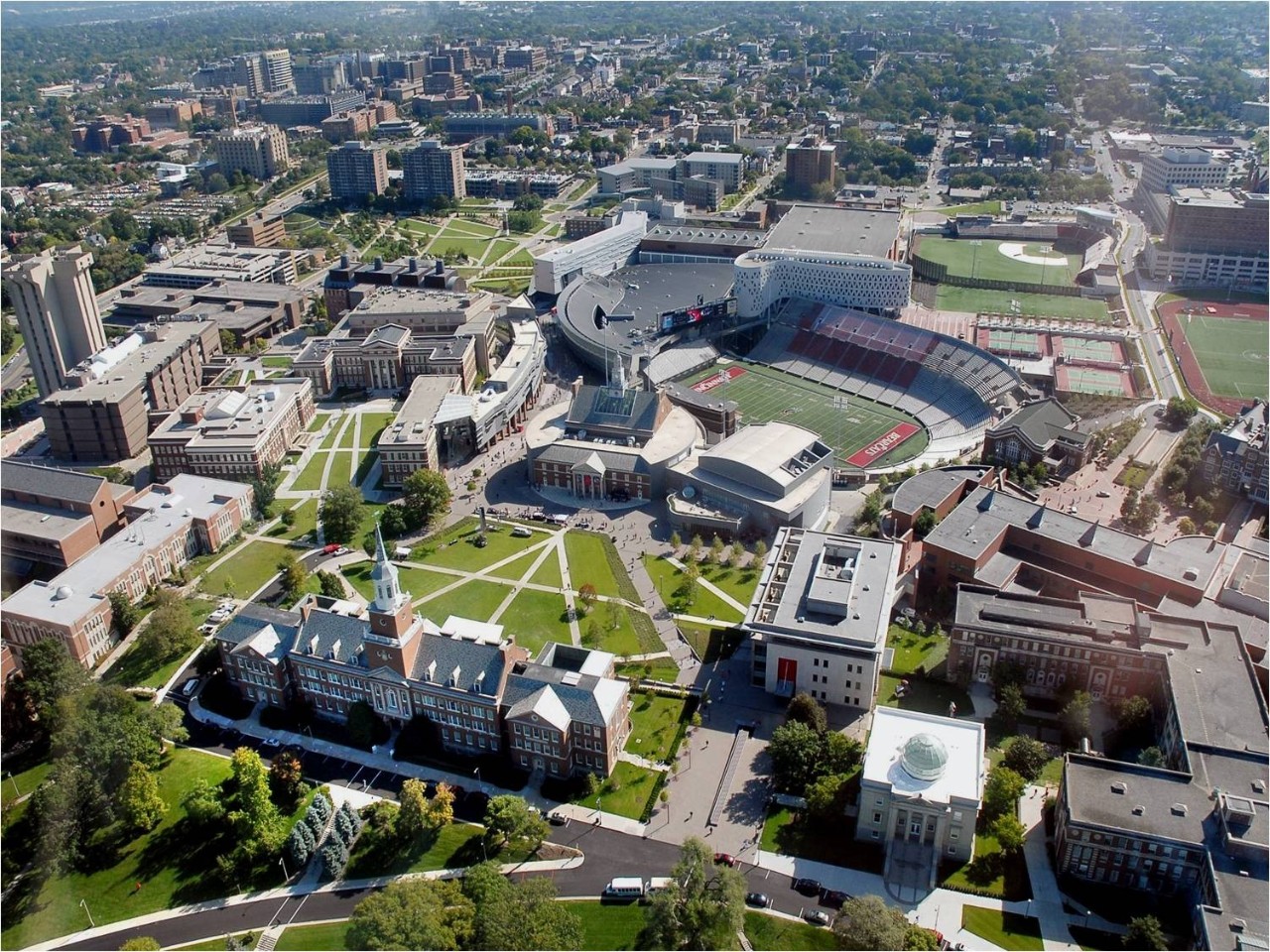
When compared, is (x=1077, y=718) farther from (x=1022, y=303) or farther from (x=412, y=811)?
(x=1022, y=303)

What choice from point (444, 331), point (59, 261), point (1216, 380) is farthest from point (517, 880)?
point (1216, 380)

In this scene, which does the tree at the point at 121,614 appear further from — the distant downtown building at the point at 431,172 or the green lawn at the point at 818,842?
the distant downtown building at the point at 431,172

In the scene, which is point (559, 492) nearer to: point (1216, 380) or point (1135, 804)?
point (1135, 804)

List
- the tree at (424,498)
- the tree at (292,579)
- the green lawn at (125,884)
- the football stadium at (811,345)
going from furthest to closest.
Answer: the football stadium at (811,345) → the tree at (424,498) → the tree at (292,579) → the green lawn at (125,884)

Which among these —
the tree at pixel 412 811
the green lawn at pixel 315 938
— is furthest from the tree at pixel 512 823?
the green lawn at pixel 315 938

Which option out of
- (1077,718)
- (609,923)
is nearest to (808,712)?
(1077,718)

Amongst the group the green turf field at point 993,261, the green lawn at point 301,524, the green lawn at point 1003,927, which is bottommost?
the green lawn at point 301,524
